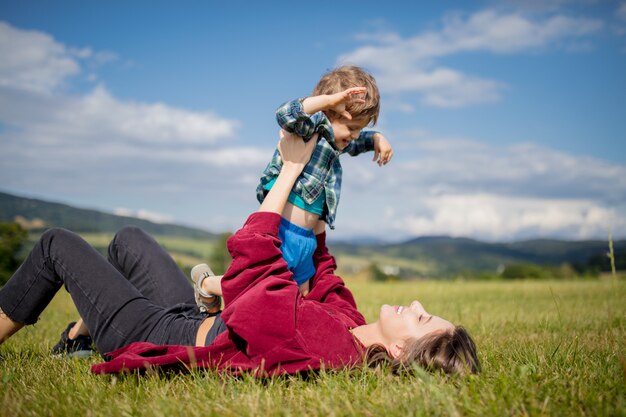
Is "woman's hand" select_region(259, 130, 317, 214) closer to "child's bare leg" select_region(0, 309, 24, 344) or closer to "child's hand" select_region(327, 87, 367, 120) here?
"child's hand" select_region(327, 87, 367, 120)

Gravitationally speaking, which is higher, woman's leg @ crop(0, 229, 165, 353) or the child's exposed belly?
the child's exposed belly

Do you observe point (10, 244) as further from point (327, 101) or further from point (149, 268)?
point (327, 101)

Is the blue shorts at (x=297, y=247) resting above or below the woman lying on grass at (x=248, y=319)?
above

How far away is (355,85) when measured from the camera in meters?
4.33

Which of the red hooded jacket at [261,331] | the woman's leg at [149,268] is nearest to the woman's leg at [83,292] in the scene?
the red hooded jacket at [261,331]

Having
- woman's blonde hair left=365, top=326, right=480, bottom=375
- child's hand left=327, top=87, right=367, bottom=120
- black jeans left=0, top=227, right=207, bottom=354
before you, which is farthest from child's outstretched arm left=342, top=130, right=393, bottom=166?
black jeans left=0, top=227, right=207, bottom=354

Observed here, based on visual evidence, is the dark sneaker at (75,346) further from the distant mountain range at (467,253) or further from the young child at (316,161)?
the distant mountain range at (467,253)

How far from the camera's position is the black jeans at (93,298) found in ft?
12.1

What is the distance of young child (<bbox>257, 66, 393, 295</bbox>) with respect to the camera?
151 inches

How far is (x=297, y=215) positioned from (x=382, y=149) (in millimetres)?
1190

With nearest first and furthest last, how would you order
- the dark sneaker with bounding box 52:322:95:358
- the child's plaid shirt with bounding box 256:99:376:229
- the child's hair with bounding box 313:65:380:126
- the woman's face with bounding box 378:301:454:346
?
the woman's face with bounding box 378:301:454:346 < the child's plaid shirt with bounding box 256:99:376:229 < the child's hair with bounding box 313:65:380:126 < the dark sneaker with bounding box 52:322:95:358

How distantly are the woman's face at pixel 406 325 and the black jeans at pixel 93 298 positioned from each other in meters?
1.50

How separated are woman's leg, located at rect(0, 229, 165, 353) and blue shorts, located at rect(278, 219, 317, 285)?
1.14 metres

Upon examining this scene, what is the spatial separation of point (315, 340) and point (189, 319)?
45.6 inches
